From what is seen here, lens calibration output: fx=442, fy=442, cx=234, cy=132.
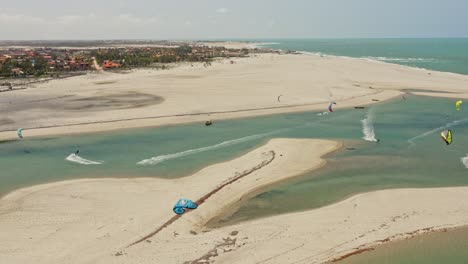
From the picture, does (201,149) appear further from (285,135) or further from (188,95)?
(188,95)

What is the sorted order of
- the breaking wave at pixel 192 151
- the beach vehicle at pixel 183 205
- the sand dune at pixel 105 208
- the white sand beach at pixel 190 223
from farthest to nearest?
the breaking wave at pixel 192 151
the beach vehicle at pixel 183 205
the sand dune at pixel 105 208
the white sand beach at pixel 190 223

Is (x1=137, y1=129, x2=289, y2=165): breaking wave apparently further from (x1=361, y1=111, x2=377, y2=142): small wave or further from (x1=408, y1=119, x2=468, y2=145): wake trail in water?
(x1=408, y1=119, x2=468, y2=145): wake trail in water

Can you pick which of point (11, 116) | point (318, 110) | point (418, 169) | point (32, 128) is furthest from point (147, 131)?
point (418, 169)

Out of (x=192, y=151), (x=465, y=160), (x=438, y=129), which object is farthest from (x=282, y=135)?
(x=438, y=129)

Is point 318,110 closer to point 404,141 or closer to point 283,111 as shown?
point 283,111

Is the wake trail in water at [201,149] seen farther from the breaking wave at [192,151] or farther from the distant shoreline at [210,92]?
the distant shoreline at [210,92]

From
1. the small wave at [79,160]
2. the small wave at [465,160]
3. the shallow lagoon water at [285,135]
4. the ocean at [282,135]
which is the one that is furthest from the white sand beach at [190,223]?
the small wave at [465,160]
